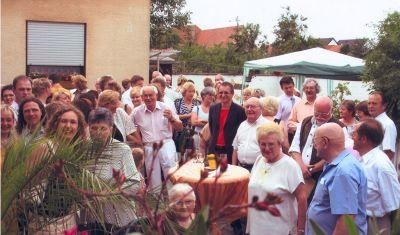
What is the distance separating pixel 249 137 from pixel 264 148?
2227mm

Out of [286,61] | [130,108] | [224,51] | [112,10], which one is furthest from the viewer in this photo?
[224,51]

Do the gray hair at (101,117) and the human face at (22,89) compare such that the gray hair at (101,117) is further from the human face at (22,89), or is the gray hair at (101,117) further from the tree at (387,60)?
the tree at (387,60)

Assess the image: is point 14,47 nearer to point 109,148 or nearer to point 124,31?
point 124,31

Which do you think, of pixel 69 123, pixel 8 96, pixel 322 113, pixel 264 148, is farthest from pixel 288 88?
pixel 69 123

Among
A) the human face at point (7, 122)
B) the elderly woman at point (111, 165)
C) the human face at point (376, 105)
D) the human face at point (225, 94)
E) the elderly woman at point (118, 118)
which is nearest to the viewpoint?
the elderly woman at point (111, 165)

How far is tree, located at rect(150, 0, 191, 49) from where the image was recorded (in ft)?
140

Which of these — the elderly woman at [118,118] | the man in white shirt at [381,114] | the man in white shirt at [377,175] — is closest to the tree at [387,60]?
the man in white shirt at [381,114]

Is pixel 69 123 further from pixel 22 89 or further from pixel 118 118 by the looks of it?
pixel 22 89

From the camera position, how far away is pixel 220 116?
27.9 feet

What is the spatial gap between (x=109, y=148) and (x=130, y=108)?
5501mm

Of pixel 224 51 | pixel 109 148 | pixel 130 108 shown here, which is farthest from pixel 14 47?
pixel 224 51

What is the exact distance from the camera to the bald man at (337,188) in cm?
445

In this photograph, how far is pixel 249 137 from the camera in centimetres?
767

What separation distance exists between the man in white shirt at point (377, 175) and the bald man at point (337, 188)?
2.34 ft
